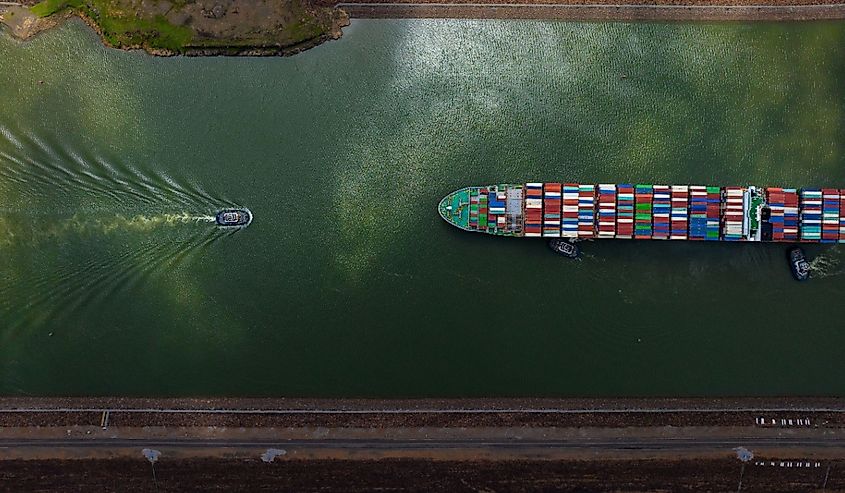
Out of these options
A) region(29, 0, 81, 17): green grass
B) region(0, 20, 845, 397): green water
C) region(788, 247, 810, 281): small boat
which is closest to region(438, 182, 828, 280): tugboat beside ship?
region(788, 247, 810, 281): small boat

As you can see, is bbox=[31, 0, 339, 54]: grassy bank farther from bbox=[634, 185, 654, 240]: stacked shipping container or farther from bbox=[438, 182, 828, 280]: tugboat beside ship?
bbox=[634, 185, 654, 240]: stacked shipping container

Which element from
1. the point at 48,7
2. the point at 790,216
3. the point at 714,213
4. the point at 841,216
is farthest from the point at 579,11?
the point at 48,7

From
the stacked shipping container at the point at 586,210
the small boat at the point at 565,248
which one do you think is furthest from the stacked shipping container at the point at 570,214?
the small boat at the point at 565,248

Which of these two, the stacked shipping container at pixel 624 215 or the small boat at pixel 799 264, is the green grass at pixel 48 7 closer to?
the stacked shipping container at pixel 624 215

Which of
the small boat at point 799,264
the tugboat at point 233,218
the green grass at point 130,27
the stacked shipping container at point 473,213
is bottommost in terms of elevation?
the small boat at point 799,264

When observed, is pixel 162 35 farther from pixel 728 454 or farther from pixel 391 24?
pixel 728 454
